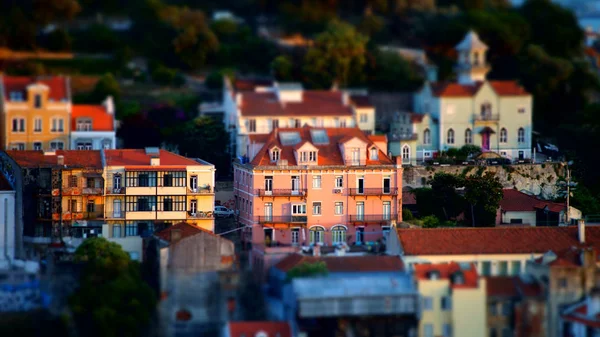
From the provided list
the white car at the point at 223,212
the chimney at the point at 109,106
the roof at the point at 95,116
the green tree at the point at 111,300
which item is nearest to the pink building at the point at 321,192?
the white car at the point at 223,212

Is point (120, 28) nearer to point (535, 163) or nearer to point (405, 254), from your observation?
point (535, 163)

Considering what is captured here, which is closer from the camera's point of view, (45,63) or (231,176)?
(231,176)

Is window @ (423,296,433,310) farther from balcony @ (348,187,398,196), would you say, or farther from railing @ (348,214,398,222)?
balcony @ (348,187,398,196)

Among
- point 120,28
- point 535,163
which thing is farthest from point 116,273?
point 120,28

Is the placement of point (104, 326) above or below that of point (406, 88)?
below

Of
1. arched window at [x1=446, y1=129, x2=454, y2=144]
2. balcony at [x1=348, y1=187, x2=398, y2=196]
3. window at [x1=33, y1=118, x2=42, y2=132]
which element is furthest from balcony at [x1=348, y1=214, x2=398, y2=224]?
window at [x1=33, y1=118, x2=42, y2=132]

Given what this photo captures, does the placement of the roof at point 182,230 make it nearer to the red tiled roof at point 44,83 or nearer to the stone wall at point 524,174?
the stone wall at point 524,174
